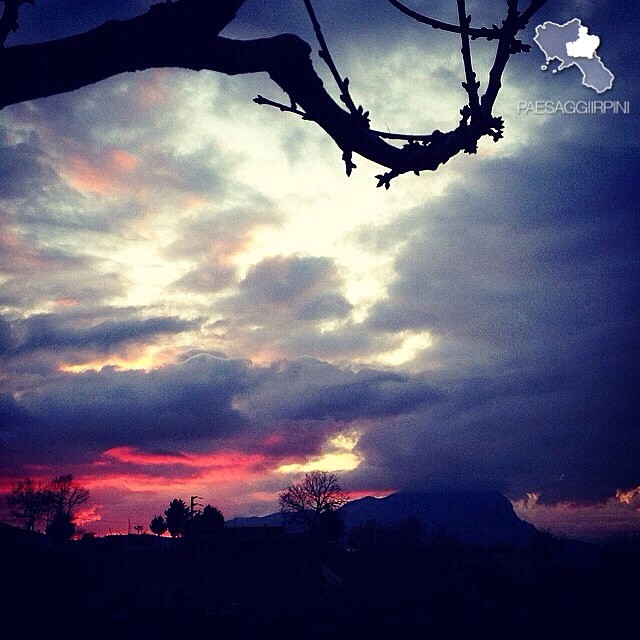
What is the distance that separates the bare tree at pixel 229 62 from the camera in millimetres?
2027

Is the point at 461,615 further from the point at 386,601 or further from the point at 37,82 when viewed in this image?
the point at 37,82

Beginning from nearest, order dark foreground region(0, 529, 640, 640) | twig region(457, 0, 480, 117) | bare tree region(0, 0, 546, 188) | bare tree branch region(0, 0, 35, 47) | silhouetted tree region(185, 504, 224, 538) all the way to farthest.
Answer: bare tree region(0, 0, 546, 188) → bare tree branch region(0, 0, 35, 47) → twig region(457, 0, 480, 117) → dark foreground region(0, 529, 640, 640) → silhouetted tree region(185, 504, 224, 538)

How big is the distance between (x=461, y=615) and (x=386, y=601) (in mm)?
10625

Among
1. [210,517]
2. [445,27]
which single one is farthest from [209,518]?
[445,27]

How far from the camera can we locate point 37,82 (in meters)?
2.02

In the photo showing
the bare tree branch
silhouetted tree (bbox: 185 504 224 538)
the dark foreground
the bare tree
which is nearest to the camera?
the bare tree

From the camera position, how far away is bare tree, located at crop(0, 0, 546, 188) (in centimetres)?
203

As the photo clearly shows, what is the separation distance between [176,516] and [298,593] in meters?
54.0

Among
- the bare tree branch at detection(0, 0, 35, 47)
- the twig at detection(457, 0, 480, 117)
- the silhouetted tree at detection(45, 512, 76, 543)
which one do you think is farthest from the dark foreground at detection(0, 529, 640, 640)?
the silhouetted tree at detection(45, 512, 76, 543)

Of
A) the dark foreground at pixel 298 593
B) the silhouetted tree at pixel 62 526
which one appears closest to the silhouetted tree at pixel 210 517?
the silhouetted tree at pixel 62 526

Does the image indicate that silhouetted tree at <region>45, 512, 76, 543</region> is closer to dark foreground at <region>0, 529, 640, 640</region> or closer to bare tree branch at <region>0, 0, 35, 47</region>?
dark foreground at <region>0, 529, 640, 640</region>

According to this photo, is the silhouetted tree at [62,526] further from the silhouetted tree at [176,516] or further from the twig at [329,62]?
the twig at [329,62]

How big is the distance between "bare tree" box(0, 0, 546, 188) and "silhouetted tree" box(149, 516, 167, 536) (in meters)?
98.9

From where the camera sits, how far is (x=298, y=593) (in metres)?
40.0
